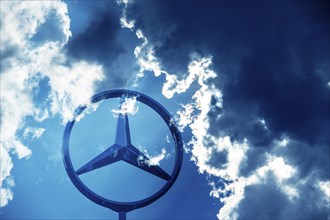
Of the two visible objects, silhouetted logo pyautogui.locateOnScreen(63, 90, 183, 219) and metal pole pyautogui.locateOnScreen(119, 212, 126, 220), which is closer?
silhouetted logo pyautogui.locateOnScreen(63, 90, 183, 219)

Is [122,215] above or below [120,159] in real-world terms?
below

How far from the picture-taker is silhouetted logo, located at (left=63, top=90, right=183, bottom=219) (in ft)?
89.9

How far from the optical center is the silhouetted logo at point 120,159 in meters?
27.4

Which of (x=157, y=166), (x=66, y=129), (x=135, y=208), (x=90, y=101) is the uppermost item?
(x=90, y=101)

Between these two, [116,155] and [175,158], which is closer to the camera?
[116,155]

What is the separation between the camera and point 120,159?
91.1 feet

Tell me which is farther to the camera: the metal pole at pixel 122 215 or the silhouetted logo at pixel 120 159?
the metal pole at pixel 122 215

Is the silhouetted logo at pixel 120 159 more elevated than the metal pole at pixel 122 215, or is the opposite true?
the silhouetted logo at pixel 120 159

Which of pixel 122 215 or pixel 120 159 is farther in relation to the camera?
pixel 122 215

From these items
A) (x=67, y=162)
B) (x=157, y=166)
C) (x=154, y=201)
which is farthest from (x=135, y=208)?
(x=67, y=162)

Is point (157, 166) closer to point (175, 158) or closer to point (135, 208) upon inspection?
point (175, 158)

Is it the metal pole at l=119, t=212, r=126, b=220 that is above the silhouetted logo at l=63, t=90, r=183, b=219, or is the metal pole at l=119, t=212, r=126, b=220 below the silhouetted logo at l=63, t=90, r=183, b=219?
below

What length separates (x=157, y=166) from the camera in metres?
28.9

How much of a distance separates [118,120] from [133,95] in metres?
3.76
